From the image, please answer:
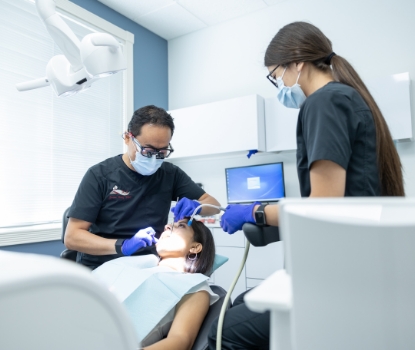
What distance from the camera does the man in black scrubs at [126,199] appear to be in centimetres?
160

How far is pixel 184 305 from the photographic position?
1223 mm

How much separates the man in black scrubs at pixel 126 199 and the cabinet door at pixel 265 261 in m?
1.05

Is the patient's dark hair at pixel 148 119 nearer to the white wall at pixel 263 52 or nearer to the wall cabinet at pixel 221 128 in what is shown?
the wall cabinet at pixel 221 128

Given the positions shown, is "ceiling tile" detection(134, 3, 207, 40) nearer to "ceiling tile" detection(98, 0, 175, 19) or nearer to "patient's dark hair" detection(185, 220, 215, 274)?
"ceiling tile" detection(98, 0, 175, 19)

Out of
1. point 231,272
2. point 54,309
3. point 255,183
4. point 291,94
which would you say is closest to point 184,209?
point 291,94

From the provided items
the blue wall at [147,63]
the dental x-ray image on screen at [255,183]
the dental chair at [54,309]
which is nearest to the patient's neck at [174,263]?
the dental chair at [54,309]

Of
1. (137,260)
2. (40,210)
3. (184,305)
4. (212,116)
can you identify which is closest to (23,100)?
(40,210)

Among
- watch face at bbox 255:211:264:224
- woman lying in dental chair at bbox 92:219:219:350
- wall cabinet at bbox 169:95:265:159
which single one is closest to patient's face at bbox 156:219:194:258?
woman lying in dental chair at bbox 92:219:219:350

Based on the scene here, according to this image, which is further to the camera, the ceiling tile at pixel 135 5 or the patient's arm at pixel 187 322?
the ceiling tile at pixel 135 5

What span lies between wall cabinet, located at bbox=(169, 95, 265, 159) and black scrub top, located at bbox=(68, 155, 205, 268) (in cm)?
134

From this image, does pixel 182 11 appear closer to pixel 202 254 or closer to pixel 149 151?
pixel 149 151

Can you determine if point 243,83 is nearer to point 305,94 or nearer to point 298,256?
point 305,94

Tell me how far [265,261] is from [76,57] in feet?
6.85

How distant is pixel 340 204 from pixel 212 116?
2841 millimetres
